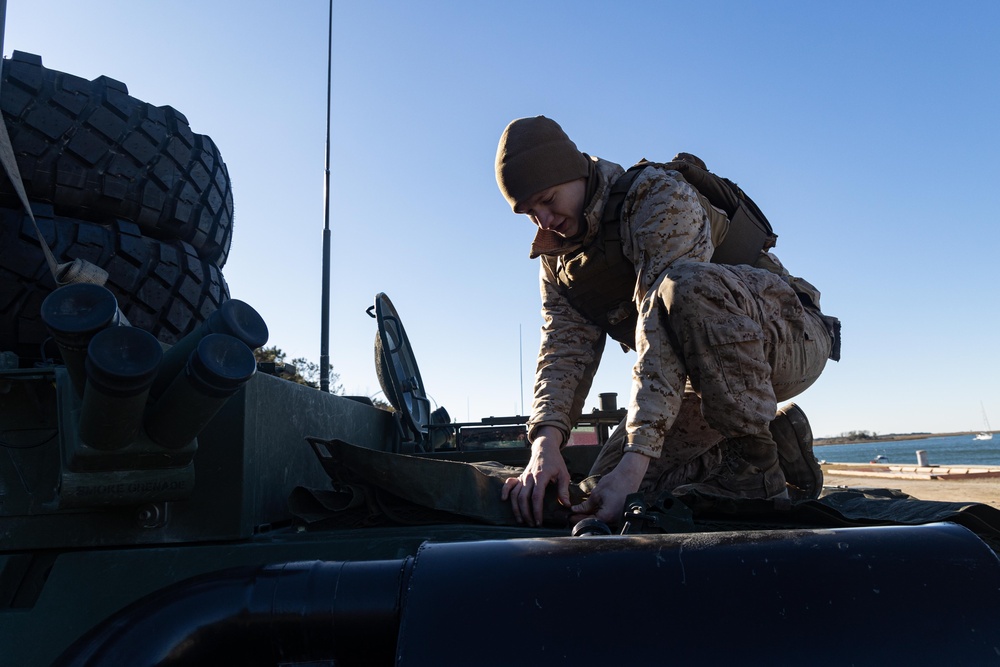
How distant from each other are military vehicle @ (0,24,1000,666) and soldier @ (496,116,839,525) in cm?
26

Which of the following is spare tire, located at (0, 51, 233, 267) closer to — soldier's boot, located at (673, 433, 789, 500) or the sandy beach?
soldier's boot, located at (673, 433, 789, 500)

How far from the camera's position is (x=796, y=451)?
255cm

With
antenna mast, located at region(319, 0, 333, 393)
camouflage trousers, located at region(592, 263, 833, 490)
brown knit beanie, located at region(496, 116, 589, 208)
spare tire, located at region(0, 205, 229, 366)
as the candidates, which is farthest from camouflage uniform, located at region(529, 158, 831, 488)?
antenna mast, located at region(319, 0, 333, 393)

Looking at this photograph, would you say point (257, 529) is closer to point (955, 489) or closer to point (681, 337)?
point (681, 337)

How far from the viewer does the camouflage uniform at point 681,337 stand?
80.8 inches

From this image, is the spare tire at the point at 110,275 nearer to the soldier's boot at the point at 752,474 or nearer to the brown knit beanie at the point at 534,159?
the brown knit beanie at the point at 534,159

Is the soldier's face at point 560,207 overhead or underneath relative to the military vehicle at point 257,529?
overhead

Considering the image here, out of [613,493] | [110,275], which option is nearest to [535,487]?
[613,493]

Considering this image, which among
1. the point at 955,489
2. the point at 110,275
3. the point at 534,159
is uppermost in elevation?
the point at 534,159

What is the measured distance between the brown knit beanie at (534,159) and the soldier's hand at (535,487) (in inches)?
35.3

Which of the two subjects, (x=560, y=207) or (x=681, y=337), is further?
(x=560, y=207)

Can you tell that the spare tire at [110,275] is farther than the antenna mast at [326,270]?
No

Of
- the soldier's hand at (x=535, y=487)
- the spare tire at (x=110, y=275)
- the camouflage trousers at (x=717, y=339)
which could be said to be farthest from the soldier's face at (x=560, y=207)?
the spare tire at (x=110, y=275)

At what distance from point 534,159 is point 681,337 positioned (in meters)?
0.82
